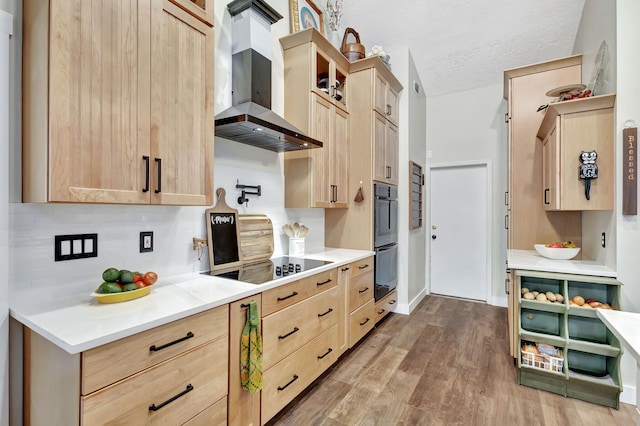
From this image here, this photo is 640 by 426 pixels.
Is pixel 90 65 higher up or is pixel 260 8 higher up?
pixel 260 8

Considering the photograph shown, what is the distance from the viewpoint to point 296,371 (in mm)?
2000

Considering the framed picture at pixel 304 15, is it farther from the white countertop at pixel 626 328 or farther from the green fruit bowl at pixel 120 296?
the white countertop at pixel 626 328

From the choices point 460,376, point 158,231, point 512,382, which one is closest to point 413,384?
point 460,376

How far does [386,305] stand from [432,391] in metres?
1.30

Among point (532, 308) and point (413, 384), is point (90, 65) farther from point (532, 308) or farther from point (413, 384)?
point (532, 308)

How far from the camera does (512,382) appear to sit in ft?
Answer: 7.79

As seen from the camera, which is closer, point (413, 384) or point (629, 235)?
point (629, 235)

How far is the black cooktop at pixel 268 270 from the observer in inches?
74.3

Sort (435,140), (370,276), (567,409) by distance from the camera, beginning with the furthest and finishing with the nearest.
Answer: (435,140)
(370,276)
(567,409)

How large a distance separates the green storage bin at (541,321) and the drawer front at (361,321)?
1.30m

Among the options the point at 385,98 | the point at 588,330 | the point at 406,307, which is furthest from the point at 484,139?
the point at 588,330

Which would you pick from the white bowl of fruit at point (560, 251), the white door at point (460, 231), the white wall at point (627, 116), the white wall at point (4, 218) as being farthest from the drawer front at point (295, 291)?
the white door at point (460, 231)

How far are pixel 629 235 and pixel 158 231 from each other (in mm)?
3087

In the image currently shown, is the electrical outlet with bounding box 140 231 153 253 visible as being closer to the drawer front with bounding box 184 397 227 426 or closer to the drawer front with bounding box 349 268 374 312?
the drawer front with bounding box 184 397 227 426
